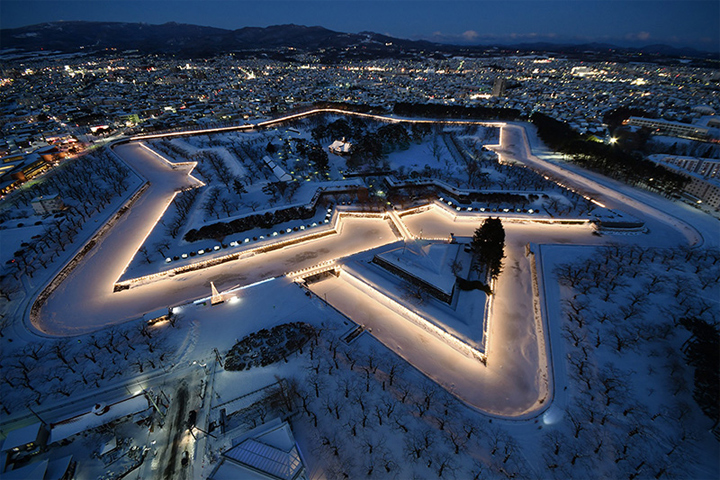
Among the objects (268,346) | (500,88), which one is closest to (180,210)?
(268,346)

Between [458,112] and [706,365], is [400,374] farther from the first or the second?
[458,112]

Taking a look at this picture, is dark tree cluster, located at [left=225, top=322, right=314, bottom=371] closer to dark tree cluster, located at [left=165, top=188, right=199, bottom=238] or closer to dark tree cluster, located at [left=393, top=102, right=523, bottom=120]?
dark tree cluster, located at [left=165, top=188, right=199, bottom=238]

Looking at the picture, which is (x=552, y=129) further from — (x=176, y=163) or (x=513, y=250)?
(x=176, y=163)

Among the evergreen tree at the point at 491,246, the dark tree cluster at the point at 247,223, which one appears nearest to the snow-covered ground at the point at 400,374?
the evergreen tree at the point at 491,246

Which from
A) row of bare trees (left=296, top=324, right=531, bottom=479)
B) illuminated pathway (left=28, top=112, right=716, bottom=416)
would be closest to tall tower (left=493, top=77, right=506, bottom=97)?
illuminated pathway (left=28, top=112, right=716, bottom=416)

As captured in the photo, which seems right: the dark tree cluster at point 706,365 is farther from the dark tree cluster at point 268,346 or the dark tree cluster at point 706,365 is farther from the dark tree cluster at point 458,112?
the dark tree cluster at point 458,112

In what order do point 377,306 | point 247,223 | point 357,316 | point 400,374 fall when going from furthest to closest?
point 247,223 < point 377,306 < point 357,316 < point 400,374

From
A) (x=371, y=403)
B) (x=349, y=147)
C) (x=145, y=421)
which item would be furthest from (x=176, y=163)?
(x=371, y=403)
